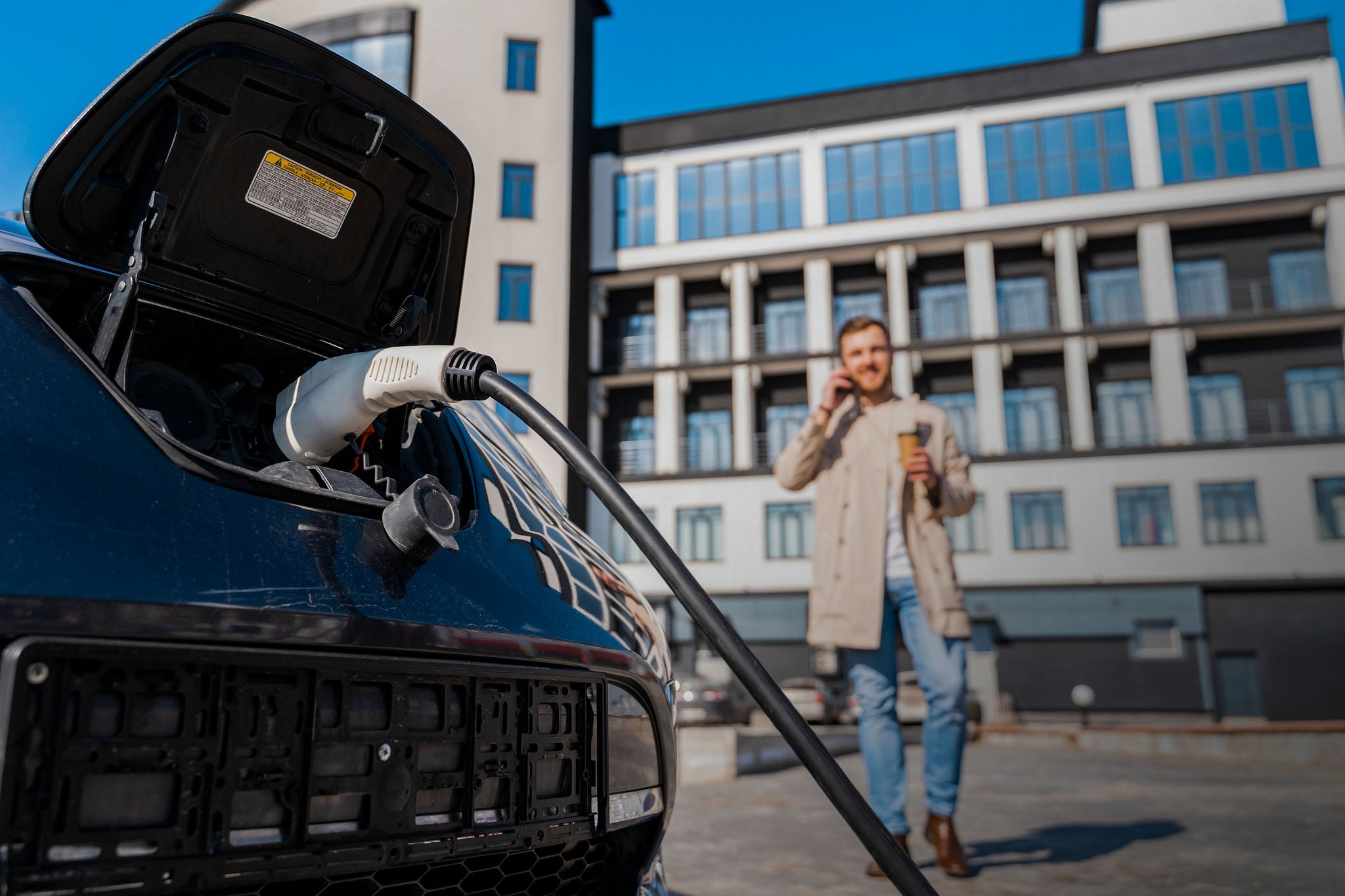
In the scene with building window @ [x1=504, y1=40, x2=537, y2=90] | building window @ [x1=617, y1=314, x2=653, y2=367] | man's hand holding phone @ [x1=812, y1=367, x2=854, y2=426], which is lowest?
man's hand holding phone @ [x1=812, y1=367, x2=854, y2=426]

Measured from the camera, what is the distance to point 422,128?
136 cm

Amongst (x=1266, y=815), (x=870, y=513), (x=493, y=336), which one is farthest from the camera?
(x=493, y=336)

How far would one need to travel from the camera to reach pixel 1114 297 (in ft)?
95.1

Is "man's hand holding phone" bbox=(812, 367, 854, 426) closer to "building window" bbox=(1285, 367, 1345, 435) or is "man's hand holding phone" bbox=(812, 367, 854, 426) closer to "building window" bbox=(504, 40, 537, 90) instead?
"building window" bbox=(504, 40, 537, 90)

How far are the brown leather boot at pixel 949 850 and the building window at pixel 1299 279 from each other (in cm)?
3031

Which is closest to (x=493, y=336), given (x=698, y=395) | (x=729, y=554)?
(x=698, y=395)

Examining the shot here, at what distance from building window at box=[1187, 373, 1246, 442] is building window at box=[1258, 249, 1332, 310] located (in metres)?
2.66

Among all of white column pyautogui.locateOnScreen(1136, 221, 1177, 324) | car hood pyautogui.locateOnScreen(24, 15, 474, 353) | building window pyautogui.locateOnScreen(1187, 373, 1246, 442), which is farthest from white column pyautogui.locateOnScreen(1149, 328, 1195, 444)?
car hood pyautogui.locateOnScreen(24, 15, 474, 353)

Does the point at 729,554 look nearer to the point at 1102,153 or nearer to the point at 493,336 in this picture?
the point at 493,336

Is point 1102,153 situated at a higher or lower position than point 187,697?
higher

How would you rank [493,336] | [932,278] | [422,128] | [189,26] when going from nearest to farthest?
[189,26]
[422,128]
[493,336]
[932,278]

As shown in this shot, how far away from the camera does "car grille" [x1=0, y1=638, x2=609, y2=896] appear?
743 millimetres

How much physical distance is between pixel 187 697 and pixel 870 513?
2784mm

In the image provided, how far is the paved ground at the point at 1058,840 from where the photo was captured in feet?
9.71
